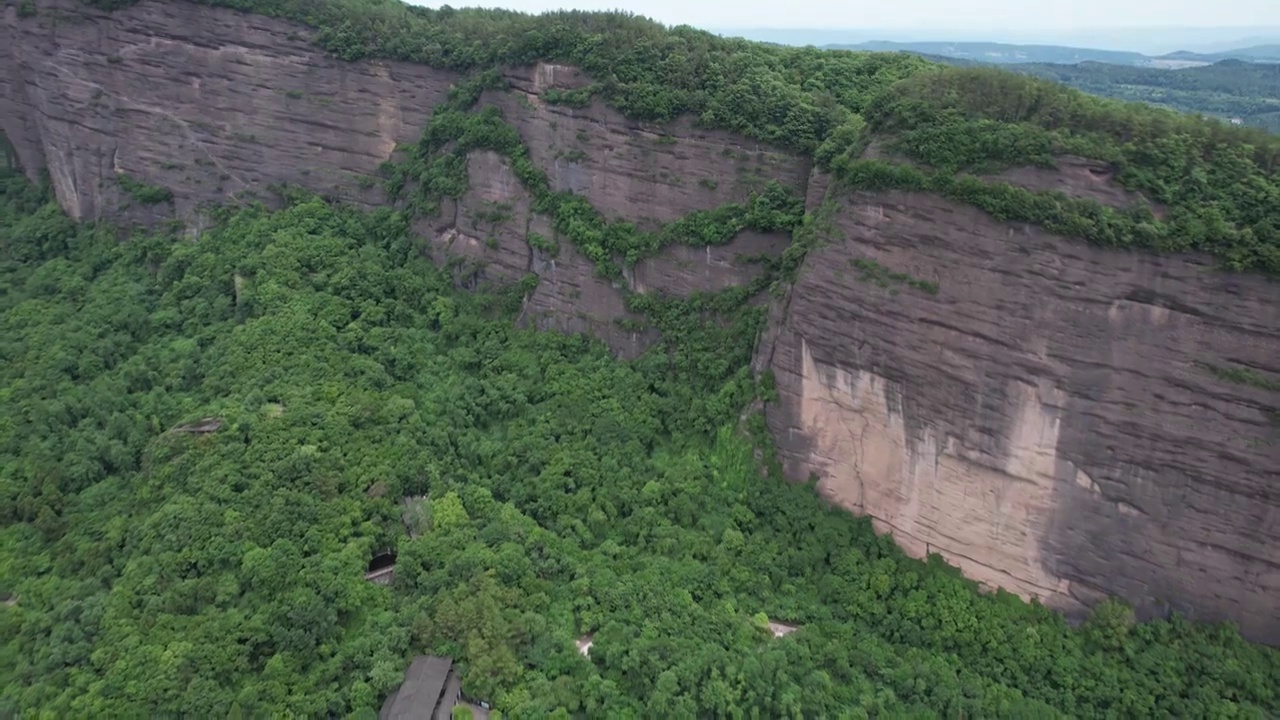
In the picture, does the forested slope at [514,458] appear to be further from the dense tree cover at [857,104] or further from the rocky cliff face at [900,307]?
the rocky cliff face at [900,307]

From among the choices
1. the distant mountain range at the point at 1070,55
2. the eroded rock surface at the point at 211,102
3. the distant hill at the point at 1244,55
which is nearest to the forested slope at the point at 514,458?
the eroded rock surface at the point at 211,102

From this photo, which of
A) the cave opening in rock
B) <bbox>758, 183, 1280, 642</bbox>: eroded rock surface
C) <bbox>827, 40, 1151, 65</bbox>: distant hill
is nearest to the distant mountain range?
<bbox>827, 40, 1151, 65</bbox>: distant hill

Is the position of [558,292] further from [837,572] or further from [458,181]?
[837,572]

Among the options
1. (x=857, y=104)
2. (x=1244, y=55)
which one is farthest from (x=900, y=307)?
(x=1244, y=55)

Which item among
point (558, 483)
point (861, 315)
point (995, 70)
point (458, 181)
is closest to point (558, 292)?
point (458, 181)

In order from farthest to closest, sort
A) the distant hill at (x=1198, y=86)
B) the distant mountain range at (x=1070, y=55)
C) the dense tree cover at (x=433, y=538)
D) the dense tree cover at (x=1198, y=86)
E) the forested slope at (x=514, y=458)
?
the distant mountain range at (x=1070, y=55), the dense tree cover at (x=1198, y=86), the distant hill at (x=1198, y=86), the dense tree cover at (x=433, y=538), the forested slope at (x=514, y=458)

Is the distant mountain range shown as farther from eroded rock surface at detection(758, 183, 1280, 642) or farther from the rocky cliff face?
eroded rock surface at detection(758, 183, 1280, 642)
